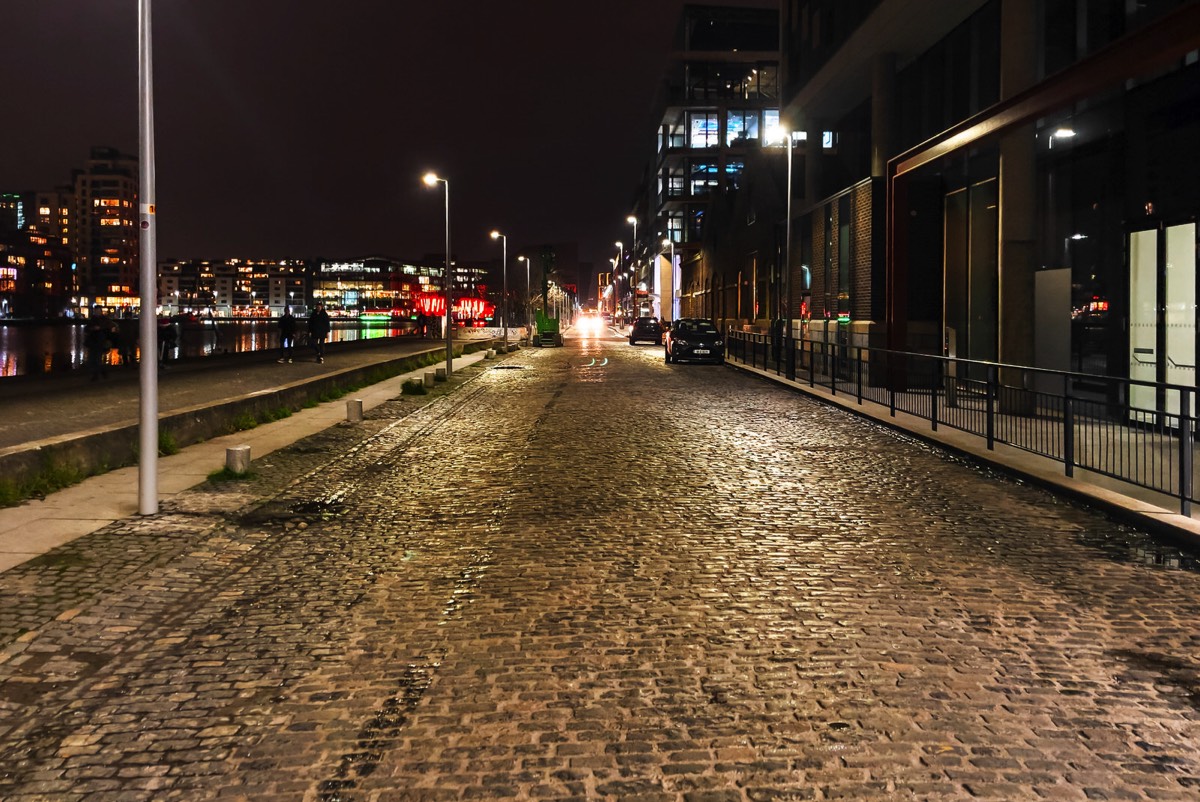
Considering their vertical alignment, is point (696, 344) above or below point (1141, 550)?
above

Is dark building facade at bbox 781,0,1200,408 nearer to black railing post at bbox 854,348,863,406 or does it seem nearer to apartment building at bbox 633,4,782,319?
black railing post at bbox 854,348,863,406

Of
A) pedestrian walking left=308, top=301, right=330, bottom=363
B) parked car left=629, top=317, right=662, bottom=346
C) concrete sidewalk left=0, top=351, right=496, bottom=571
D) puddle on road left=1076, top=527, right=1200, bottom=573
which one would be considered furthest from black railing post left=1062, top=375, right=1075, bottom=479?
parked car left=629, top=317, right=662, bottom=346

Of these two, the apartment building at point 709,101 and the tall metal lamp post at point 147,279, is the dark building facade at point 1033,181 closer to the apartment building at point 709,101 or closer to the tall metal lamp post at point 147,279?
the tall metal lamp post at point 147,279

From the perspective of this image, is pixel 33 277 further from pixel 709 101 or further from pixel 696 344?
pixel 696 344

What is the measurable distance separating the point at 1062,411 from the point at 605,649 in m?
8.29

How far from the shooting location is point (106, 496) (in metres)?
10.4

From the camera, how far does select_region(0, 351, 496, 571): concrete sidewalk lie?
8.45 metres

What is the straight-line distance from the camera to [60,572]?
7.41 metres

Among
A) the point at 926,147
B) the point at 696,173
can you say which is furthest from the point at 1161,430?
the point at 696,173

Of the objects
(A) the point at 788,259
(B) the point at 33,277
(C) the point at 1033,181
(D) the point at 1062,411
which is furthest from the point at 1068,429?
(B) the point at 33,277

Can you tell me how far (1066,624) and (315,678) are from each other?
14.2 feet

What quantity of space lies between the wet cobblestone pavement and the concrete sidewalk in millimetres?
333

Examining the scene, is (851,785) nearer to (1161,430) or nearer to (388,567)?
(388,567)

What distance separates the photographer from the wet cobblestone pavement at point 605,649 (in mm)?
4145
